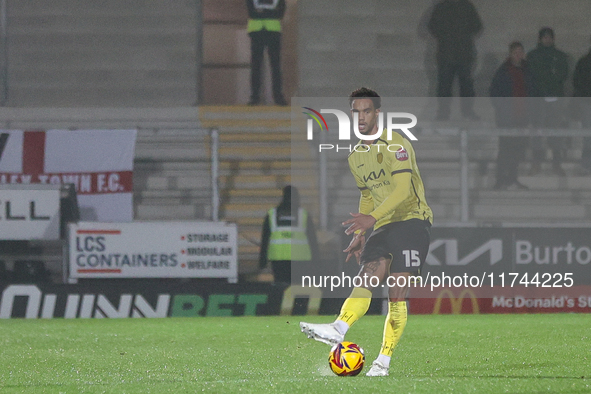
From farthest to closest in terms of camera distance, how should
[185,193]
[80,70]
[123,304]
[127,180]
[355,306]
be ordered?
[80,70], [185,193], [127,180], [123,304], [355,306]

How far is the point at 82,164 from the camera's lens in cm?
1280

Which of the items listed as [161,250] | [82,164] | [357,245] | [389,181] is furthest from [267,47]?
[389,181]

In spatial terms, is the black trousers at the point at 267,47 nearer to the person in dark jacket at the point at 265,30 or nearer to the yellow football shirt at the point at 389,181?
the person in dark jacket at the point at 265,30

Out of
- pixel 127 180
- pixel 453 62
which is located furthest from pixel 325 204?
pixel 453 62

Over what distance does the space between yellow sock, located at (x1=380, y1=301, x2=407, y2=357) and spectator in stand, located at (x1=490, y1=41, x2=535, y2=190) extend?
20.8 feet

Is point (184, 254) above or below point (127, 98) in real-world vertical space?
below

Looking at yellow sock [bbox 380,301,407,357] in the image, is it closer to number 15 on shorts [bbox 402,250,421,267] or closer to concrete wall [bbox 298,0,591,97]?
number 15 on shorts [bbox 402,250,421,267]

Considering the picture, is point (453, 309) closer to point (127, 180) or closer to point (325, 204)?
point (325, 204)

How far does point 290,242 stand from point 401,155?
17.8 ft

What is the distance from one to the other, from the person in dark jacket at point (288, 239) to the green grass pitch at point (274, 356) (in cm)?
71

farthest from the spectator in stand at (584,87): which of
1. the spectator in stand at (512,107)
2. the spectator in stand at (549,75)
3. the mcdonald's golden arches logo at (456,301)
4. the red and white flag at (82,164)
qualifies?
the red and white flag at (82,164)

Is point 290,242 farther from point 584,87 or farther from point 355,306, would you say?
point 355,306

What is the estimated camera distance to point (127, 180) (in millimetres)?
12719

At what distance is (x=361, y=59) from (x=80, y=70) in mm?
4689
